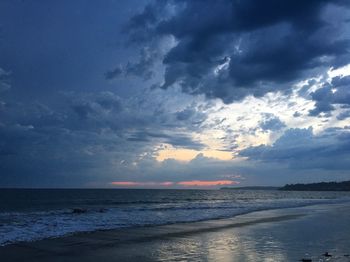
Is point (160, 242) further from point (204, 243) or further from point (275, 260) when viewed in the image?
point (275, 260)

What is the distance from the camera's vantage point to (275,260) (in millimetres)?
14750

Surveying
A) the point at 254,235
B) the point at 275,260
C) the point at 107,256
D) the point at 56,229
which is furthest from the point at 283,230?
the point at 56,229

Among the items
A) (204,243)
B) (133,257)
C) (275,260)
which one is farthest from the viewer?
(204,243)

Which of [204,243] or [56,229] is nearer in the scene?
[204,243]

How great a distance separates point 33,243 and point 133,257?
276 inches

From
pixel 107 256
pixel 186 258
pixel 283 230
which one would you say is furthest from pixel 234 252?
pixel 283 230

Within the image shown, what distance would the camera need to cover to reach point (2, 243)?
20.6 metres

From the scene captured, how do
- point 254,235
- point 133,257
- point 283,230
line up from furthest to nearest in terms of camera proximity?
point 283,230
point 254,235
point 133,257

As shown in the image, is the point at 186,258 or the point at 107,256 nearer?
the point at 186,258

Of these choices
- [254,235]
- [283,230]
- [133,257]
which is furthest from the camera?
[283,230]

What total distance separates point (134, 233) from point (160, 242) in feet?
16.4

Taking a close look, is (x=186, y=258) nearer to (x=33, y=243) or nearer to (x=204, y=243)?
(x=204, y=243)

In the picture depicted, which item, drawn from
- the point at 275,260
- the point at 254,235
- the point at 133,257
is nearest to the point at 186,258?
the point at 133,257

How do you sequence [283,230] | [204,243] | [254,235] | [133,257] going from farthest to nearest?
[283,230], [254,235], [204,243], [133,257]
